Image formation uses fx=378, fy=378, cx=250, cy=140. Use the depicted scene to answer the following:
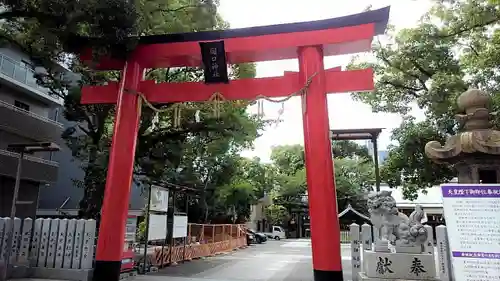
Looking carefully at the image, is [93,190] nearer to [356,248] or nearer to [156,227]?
[156,227]

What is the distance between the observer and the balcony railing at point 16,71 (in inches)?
704

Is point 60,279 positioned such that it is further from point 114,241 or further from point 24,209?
point 24,209

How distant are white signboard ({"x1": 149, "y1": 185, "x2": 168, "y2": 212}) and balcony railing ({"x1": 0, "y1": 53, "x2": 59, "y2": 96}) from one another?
30.9 feet

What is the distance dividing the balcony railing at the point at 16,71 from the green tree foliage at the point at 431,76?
16.1 m

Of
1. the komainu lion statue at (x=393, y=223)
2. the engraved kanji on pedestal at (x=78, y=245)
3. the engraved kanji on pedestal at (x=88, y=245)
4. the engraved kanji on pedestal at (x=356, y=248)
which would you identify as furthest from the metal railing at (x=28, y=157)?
the komainu lion statue at (x=393, y=223)

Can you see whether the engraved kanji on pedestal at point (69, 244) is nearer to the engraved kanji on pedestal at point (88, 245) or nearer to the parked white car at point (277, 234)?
the engraved kanji on pedestal at point (88, 245)

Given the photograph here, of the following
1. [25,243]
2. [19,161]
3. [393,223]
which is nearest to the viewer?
[393,223]

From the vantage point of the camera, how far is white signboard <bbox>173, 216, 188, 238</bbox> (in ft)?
48.7

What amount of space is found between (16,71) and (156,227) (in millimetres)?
11953

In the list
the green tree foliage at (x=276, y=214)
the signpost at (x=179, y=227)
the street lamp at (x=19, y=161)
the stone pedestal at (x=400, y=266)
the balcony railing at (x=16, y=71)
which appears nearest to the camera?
the stone pedestal at (x=400, y=266)

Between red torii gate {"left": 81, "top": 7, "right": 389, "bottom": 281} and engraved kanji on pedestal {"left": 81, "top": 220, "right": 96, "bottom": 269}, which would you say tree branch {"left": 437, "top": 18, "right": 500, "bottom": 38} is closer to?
red torii gate {"left": 81, "top": 7, "right": 389, "bottom": 281}

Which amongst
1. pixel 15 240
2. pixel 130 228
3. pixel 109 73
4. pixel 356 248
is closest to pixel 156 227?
pixel 130 228

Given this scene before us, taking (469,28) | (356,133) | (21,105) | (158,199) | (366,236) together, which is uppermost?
(469,28)

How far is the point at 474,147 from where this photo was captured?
6977 millimetres
